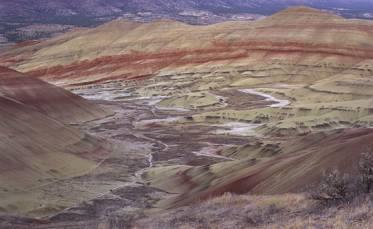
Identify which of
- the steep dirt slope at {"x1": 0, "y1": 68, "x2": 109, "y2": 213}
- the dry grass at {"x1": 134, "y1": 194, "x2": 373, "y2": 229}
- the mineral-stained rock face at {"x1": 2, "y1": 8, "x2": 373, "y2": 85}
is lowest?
the mineral-stained rock face at {"x1": 2, "y1": 8, "x2": 373, "y2": 85}

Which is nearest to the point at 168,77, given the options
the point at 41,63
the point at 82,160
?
the point at 41,63

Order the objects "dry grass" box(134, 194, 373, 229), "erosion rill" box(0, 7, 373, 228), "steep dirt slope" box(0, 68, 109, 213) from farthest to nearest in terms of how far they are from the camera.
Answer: "steep dirt slope" box(0, 68, 109, 213) → "erosion rill" box(0, 7, 373, 228) → "dry grass" box(134, 194, 373, 229)

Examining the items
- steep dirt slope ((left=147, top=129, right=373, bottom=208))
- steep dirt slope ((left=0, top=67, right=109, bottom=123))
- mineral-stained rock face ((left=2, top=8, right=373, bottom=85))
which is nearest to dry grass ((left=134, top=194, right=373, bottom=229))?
steep dirt slope ((left=147, top=129, right=373, bottom=208))

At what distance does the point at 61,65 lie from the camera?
136 meters

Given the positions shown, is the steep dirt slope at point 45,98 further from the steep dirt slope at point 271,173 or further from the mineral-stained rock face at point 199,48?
the mineral-stained rock face at point 199,48

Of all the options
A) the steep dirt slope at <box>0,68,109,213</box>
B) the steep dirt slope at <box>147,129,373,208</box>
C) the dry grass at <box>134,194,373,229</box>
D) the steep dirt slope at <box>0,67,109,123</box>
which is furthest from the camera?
the steep dirt slope at <box>0,67,109,123</box>

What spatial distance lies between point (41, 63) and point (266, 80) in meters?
56.1

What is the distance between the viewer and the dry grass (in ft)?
40.7

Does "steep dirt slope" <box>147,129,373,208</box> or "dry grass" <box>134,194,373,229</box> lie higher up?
"dry grass" <box>134,194,373,229</box>

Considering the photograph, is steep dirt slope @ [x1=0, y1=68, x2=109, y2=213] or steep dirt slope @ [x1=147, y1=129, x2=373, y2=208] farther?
steep dirt slope @ [x1=0, y1=68, x2=109, y2=213]

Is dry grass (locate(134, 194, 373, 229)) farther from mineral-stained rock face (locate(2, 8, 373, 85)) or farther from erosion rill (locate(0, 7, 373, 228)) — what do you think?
mineral-stained rock face (locate(2, 8, 373, 85))

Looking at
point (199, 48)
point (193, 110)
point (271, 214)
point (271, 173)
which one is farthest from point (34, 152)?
point (199, 48)

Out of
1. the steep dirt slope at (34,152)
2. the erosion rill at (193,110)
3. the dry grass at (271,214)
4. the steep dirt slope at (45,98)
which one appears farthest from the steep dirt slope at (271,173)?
the steep dirt slope at (45,98)

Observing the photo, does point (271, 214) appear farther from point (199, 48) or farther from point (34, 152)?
point (199, 48)
